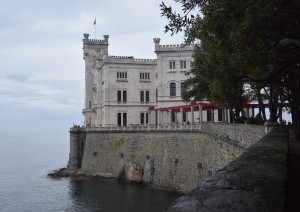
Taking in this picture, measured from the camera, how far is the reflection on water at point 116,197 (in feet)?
102

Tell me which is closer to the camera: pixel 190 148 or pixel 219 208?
pixel 219 208

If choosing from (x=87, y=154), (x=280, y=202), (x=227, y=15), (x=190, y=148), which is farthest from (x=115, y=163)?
(x=280, y=202)

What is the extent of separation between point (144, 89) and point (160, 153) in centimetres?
1674

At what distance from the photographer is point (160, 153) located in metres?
41.5

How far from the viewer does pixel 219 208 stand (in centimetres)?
310

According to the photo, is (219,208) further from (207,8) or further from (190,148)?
(190,148)

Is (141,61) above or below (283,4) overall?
above

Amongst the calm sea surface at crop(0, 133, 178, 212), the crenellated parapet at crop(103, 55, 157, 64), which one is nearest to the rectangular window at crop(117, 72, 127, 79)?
the crenellated parapet at crop(103, 55, 157, 64)

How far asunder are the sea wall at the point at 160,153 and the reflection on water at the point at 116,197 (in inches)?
104

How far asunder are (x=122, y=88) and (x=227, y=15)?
145 feet

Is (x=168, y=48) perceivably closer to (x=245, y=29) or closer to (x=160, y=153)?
(x=160, y=153)

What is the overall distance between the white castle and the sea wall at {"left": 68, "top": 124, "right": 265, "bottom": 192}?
5.39 m

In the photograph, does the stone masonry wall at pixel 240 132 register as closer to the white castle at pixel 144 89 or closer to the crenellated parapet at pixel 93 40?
the white castle at pixel 144 89

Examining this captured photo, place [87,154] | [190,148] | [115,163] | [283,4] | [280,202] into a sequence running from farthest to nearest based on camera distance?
1. [87,154]
2. [115,163]
3. [190,148]
4. [283,4]
5. [280,202]
